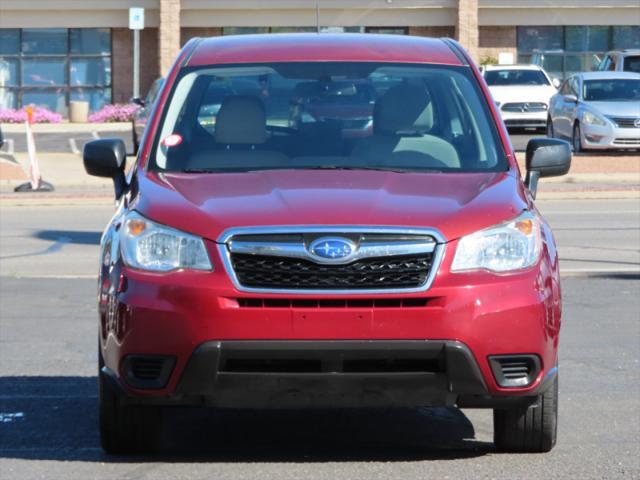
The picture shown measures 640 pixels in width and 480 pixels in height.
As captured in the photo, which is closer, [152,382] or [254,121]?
[152,382]

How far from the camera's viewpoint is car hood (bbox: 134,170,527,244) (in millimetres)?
5883

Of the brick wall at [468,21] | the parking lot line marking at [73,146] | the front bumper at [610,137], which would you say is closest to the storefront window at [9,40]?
the parking lot line marking at [73,146]

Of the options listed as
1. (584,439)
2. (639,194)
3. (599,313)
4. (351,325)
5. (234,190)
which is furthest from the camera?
(639,194)

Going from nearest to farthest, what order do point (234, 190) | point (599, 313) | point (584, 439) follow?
point (234, 190) < point (584, 439) < point (599, 313)

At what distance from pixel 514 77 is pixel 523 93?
1081 millimetres

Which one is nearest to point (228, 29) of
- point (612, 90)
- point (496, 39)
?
point (496, 39)

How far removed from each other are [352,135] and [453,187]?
78 centimetres

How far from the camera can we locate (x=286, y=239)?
19.1ft

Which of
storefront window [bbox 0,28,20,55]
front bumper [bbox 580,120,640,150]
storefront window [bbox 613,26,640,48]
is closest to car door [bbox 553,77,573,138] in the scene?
front bumper [bbox 580,120,640,150]

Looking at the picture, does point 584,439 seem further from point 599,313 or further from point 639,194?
point 639,194

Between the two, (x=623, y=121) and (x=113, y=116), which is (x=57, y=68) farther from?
(x=623, y=121)

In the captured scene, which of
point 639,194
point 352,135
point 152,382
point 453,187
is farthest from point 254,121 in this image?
point 639,194

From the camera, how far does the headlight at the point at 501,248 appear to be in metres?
5.85

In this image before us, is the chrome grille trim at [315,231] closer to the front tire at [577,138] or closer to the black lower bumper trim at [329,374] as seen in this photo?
the black lower bumper trim at [329,374]
